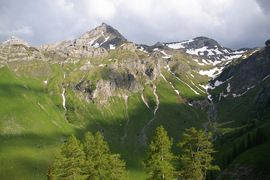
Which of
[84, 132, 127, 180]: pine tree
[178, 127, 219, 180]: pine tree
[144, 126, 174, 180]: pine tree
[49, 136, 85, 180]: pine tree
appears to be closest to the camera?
[144, 126, 174, 180]: pine tree

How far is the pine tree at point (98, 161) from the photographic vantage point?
52.1 metres

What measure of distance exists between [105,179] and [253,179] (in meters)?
43.0

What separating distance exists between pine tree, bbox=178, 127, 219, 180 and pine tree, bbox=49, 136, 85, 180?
14.1 meters

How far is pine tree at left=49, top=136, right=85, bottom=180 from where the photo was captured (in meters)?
50.8

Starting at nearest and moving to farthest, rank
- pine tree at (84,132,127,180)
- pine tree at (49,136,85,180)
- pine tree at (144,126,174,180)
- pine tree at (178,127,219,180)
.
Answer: pine tree at (144,126,174,180), pine tree at (178,127,219,180), pine tree at (49,136,85,180), pine tree at (84,132,127,180)

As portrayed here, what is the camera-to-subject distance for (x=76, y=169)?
2002 inches

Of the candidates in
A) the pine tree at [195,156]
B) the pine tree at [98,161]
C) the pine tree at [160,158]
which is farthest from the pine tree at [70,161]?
the pine tree at [195,156]

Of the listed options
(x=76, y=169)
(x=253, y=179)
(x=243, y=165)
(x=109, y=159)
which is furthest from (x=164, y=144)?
(x=243, y=165)

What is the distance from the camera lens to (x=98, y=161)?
5238 cm

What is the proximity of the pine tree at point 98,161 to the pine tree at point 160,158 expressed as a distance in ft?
20.0

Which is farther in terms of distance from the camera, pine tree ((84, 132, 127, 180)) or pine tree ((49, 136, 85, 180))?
pine tree ((84, 132, 127, 180))

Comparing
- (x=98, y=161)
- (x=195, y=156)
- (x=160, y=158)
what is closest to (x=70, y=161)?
(x=98, y=161)

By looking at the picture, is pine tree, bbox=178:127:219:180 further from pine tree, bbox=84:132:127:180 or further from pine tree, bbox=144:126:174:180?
pine tree, bbox=84:132:127:180

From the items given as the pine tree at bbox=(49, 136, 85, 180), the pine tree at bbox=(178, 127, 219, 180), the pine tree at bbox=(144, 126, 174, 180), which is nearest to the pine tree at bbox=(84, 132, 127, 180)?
the pine tree at bbox=(49, 136, 85, 180)
